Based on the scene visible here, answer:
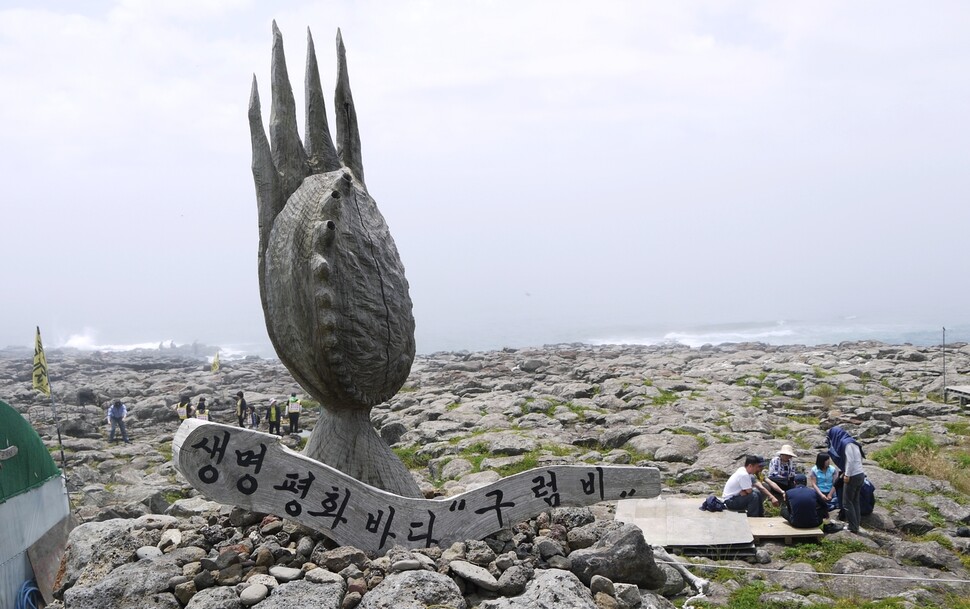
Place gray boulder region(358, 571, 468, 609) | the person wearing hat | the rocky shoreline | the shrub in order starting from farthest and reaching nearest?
the shrub, the person wearing hat, the rocky shoreline, gray boulder region(358, 571, 468, 609)

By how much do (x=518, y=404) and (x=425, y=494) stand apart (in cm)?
984

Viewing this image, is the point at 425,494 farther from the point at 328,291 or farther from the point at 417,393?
the point at 417,393

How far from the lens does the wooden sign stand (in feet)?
19.6

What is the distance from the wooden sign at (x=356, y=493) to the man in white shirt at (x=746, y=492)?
3437 millimetres

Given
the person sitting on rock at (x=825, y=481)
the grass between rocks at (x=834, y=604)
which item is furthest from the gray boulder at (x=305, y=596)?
the person sitting on rock at (x=825, y=481)

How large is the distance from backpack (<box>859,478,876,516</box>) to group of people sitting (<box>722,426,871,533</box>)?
4 cm

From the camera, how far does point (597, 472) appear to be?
6.97 metres

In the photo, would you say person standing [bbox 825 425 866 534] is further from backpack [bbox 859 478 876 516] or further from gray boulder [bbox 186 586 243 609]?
gray boulder [bbox 186 586 243 609]

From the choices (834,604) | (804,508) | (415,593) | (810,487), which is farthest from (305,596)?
(810,487)

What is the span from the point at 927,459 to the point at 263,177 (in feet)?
36.2

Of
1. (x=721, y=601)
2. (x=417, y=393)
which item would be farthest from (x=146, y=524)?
(x=417, y=393)

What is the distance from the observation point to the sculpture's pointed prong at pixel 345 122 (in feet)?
24.0

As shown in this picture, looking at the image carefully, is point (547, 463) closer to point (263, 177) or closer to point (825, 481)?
point (825, 481)

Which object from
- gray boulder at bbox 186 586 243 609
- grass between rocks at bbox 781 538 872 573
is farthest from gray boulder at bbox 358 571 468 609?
grass between rocks at bbox 781 538 872 573
